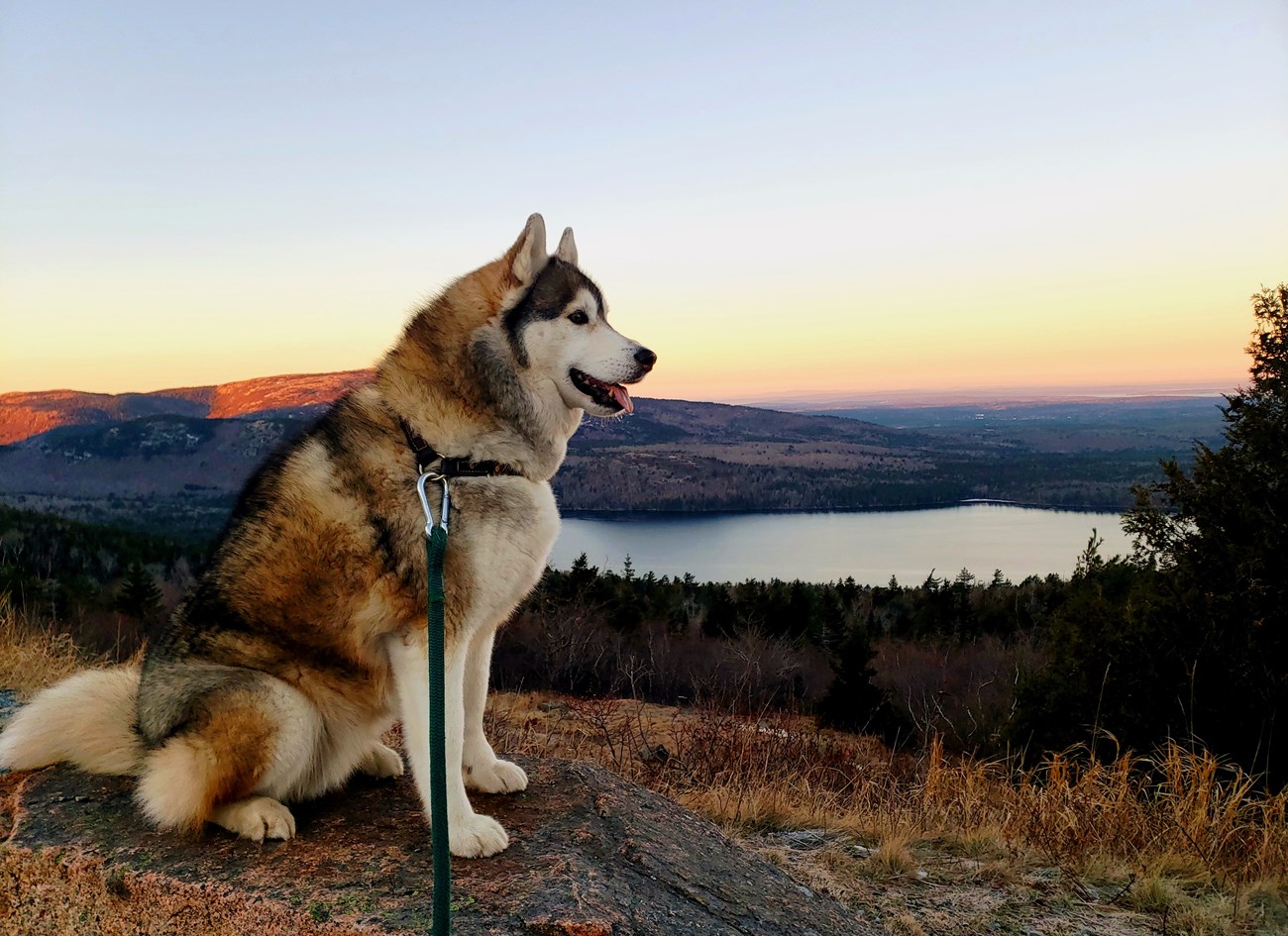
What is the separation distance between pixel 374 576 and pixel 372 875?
1.14 metres

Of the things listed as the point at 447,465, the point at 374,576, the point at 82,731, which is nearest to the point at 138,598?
the point at 82,731

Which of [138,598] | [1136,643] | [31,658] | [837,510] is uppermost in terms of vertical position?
[31,658]

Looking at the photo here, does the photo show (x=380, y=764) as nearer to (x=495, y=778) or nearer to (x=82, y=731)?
(x=495, y=778)

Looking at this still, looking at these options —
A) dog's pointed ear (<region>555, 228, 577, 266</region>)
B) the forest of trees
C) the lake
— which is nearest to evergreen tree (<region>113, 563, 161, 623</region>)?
the forest of trees

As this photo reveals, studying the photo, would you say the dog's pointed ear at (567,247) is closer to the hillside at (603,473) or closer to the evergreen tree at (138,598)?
the evergreen tree at (138,598)

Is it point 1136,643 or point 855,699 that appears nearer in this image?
point 1136,643

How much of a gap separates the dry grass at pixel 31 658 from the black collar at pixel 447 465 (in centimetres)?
562

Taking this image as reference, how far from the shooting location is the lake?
77750mm

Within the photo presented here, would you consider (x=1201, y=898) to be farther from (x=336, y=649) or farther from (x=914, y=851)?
(x=336, y=649)

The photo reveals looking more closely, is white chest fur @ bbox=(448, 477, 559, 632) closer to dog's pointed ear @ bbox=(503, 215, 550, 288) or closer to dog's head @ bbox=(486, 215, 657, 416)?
dog's head @ bbox=(486, 215, 657, 416)

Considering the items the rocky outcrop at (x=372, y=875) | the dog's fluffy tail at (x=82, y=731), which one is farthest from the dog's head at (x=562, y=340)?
the dog's fluffy tail at (x=82, y=731)

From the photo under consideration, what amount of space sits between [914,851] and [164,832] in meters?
4.44

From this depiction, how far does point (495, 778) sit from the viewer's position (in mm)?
3938

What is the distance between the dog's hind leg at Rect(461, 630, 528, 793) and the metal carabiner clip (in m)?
0.75
